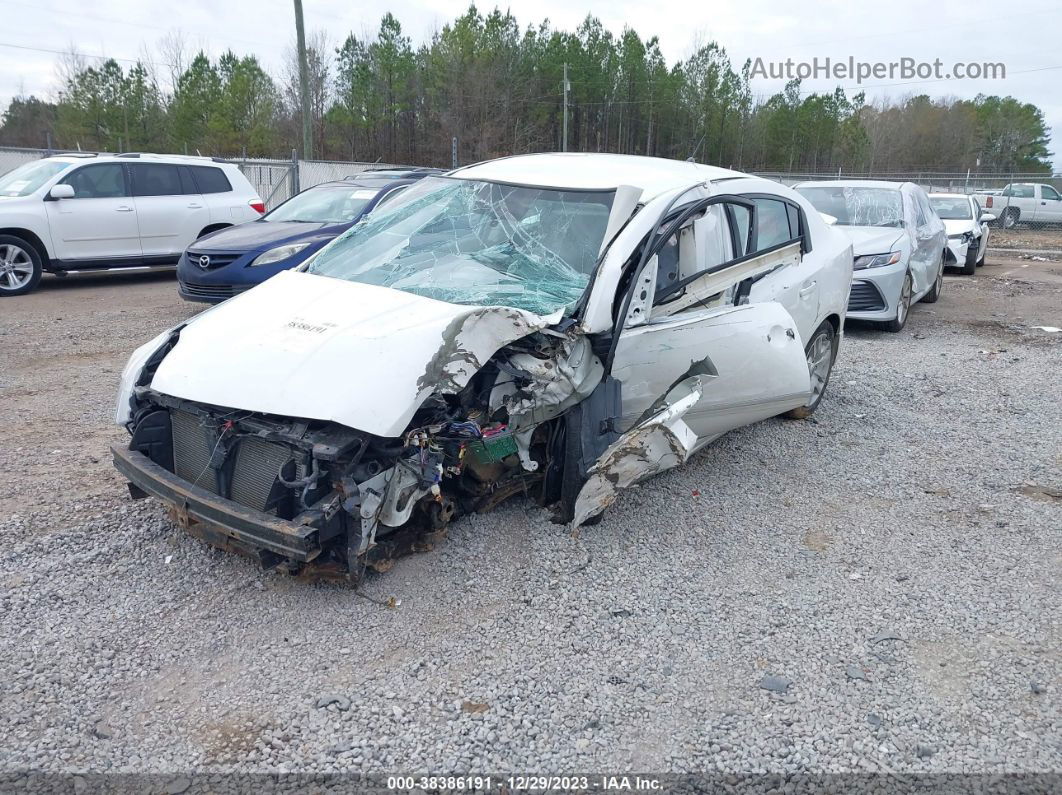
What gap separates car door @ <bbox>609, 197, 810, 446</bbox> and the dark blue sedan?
175 inches

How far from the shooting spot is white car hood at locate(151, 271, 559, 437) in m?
3.16

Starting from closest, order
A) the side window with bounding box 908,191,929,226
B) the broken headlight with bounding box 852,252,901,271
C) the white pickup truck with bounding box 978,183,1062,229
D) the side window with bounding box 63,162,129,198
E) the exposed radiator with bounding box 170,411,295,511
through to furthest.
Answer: the exposed radiator with bounding box 170,411,295,511, the broken headlight with bounding box 852,252,901,271, the side window with bounding box 908,191,929,226, the side window with bounding box 63,162,129,198, the white pickup truck with bounding box 978,183,1062,229

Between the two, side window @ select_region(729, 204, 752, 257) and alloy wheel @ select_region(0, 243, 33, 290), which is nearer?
side window @ select_region(729, 204, 752, 257)

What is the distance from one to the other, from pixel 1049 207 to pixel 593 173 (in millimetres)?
26601

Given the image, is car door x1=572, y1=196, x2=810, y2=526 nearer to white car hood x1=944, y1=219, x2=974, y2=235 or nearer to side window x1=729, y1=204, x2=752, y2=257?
side window x1=729, y1=204, x2=752, y2=257

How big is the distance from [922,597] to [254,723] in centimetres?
282

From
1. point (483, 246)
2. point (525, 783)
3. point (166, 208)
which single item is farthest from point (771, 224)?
point (166, 208)

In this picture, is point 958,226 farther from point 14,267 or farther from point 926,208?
point 14,267

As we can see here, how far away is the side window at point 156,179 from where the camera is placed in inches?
448

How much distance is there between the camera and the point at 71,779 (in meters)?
2.45

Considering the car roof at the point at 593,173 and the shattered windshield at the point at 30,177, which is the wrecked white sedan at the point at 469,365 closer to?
the car roof at the point at 593,173

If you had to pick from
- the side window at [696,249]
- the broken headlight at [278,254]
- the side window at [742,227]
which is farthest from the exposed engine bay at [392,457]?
the broken headlight at [278,254]

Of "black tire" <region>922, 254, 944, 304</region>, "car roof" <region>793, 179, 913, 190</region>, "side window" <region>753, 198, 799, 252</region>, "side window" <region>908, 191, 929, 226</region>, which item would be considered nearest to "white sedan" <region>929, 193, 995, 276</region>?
"black tire" <region>922, 254, 944, 304</region>

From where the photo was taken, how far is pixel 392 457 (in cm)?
324
